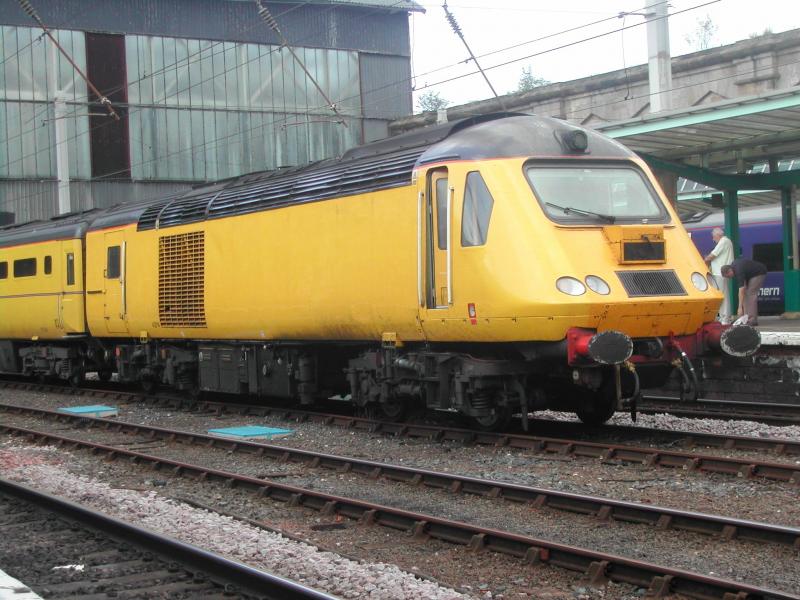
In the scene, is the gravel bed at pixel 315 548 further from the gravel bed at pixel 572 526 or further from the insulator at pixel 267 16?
the insulator at pixel 267 16

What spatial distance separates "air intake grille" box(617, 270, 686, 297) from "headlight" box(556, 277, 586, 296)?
50 centimetres

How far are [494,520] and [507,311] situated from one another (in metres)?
2.67

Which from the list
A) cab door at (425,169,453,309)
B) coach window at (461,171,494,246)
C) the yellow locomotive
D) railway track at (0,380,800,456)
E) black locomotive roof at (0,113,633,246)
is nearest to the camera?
the yellow locomotive

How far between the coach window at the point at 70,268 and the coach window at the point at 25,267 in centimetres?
170

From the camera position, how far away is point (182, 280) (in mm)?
14711

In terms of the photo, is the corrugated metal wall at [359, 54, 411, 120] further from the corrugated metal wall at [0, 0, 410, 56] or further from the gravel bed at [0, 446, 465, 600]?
the gravel bed at [0, 446, 465, 600]

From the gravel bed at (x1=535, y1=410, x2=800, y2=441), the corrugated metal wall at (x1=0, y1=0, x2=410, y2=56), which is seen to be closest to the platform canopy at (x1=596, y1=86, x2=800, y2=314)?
the gravel bed at (x1=535, y1=410, x2=800, y2=441)

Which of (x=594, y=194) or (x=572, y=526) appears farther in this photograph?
(x=594, y=194)

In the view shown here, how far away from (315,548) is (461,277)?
4.05 m

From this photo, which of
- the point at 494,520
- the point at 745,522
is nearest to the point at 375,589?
the point at 494,520

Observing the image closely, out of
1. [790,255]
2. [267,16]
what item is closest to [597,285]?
[267,16]

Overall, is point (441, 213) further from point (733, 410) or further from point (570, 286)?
point (733, 410)

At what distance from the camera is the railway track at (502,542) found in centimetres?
540

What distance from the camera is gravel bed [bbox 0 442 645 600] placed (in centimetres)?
579
